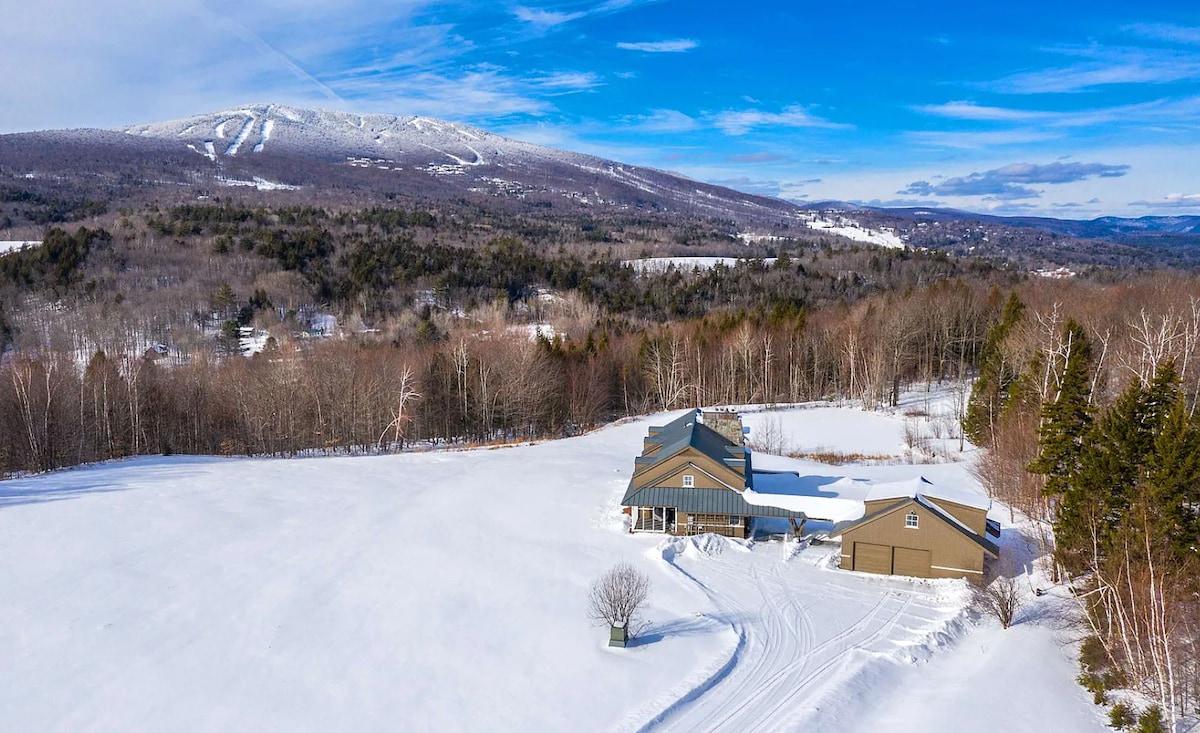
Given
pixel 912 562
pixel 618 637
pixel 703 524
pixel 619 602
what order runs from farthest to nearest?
pixel 703 524 < pixel 912 562 < pixel 619 602 < pixel 618 637

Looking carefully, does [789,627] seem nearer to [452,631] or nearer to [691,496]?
[691,496]

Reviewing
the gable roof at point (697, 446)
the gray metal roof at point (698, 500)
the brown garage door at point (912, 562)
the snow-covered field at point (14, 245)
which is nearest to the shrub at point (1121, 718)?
the brown garage door at point (912, 562)

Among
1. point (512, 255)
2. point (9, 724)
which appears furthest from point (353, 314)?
point (9, 724)

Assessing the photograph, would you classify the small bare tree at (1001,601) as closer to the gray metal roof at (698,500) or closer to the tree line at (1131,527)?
the tree line at (1131,527)

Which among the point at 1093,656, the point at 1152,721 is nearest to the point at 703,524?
the point at 1093,656

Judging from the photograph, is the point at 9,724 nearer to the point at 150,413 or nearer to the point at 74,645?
the point at 74,645

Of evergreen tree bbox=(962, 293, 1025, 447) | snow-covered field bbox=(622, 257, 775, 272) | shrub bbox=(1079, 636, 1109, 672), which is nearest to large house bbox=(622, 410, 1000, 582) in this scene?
shrub bbox=(1079, 636, 1109, 672)

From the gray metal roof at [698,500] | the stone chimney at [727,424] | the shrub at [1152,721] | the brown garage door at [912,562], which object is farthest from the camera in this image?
the stone chimney at [727,424]
